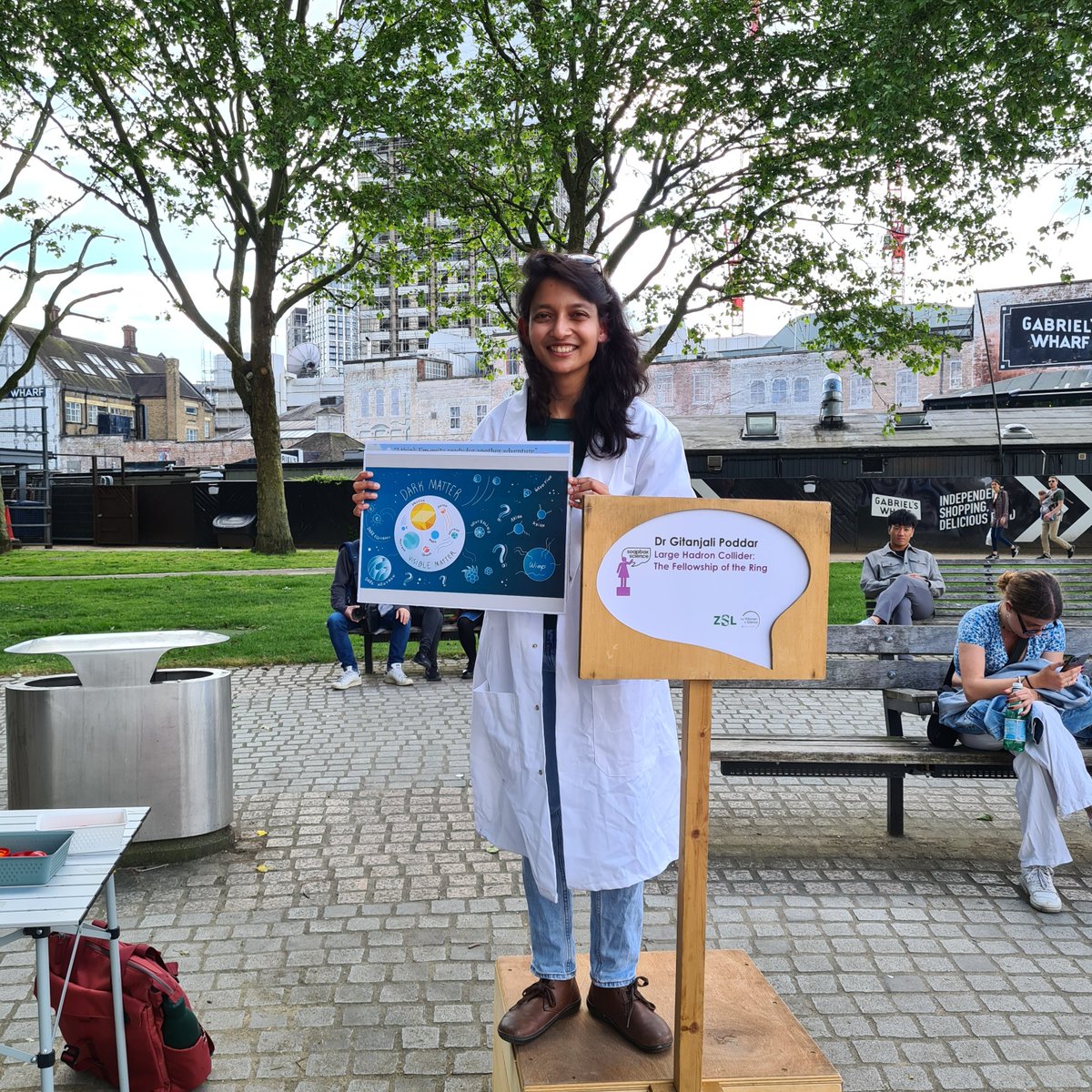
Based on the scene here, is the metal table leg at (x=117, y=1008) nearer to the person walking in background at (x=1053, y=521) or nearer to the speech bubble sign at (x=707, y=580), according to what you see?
the speech bubble sign at (x=707, y=580)

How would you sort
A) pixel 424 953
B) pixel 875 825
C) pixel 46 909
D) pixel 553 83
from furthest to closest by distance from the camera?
pixel 553 83 → pixel 875 825 → pixel 424 953 → pixel 46 909

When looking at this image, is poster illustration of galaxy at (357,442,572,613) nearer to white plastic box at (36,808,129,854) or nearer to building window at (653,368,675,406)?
white plastic box at (36,808,129,854)

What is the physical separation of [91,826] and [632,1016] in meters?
1.60

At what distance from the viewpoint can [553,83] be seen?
15477mm

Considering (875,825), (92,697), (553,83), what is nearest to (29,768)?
(92,697)

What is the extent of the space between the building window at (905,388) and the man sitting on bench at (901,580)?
4709 centimetres

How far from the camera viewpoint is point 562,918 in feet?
8.91

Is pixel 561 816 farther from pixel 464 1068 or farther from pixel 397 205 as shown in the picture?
pixel 397 205

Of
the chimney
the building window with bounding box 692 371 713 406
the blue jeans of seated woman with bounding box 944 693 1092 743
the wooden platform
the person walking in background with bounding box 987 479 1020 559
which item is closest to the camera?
the wooden platform

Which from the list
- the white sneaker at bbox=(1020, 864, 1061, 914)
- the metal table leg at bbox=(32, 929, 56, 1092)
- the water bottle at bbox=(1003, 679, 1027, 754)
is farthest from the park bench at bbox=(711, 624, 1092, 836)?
the metal table leg at bbox=(32, 929, 56, 1092)

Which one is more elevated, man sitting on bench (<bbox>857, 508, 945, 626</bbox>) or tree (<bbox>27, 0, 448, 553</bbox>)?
tree (<bbox>27, 0, 448, 553</bbox>)

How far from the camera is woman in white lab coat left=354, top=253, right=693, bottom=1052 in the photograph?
8.36ft

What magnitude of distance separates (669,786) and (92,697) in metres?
3.10

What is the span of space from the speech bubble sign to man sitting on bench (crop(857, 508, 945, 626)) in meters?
6.91
